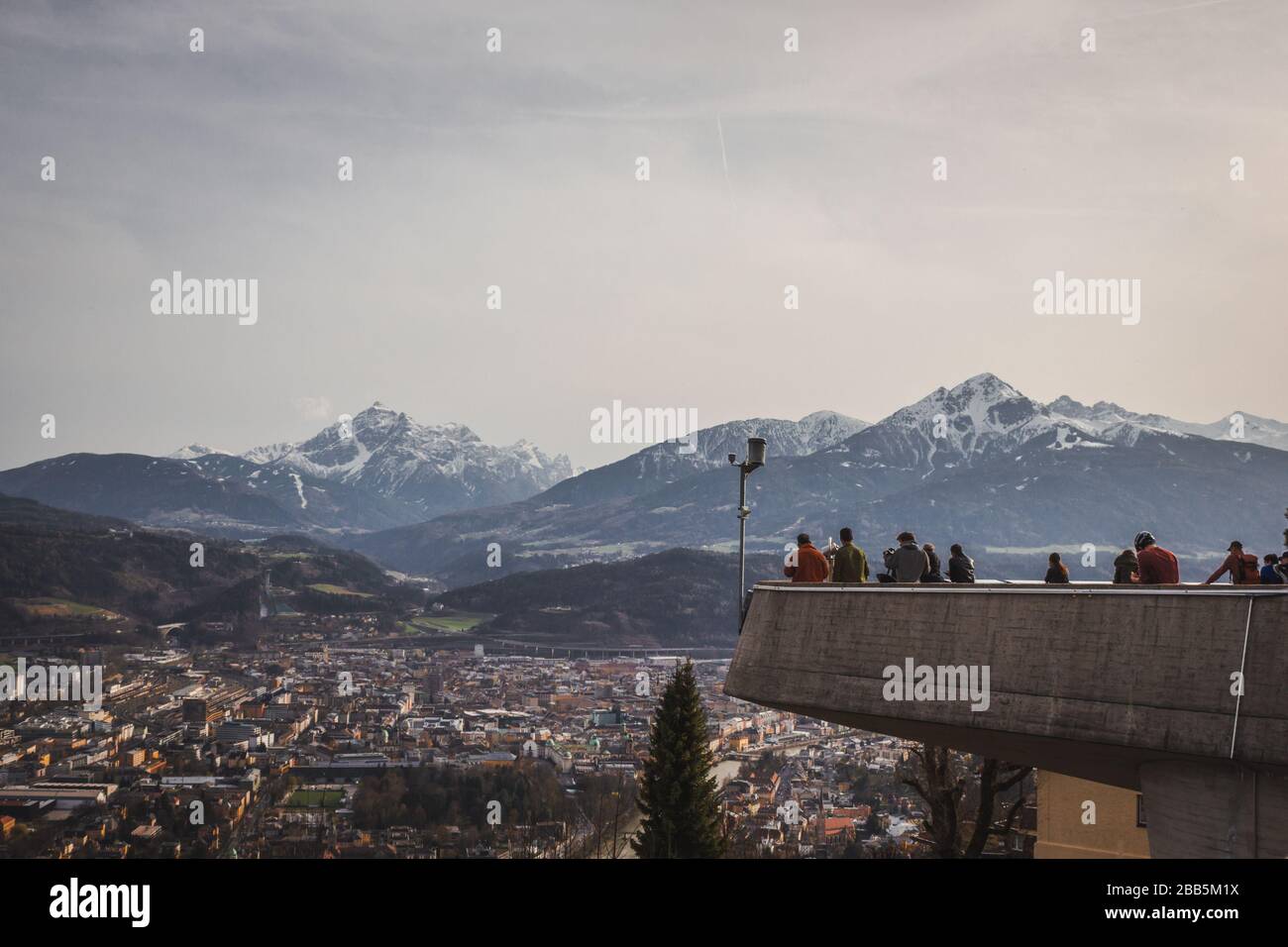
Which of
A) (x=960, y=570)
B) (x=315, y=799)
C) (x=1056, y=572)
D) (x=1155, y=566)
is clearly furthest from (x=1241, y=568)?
(x=315, y=799)

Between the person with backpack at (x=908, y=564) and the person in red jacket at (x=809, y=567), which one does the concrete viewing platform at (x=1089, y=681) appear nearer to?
the person with backpack at (x=908, y=564)

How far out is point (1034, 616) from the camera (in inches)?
573

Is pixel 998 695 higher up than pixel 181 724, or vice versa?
pixel 998 695

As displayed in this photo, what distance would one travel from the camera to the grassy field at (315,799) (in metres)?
90.9

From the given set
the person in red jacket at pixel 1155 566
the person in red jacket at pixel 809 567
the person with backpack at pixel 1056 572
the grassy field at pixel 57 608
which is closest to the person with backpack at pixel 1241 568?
the person in red jacket at pixel 1155 566

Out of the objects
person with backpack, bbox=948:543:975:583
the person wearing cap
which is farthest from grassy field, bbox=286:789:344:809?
the person wearing cap

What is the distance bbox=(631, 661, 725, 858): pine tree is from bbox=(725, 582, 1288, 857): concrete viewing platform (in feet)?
114

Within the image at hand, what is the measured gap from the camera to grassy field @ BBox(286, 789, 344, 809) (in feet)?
298

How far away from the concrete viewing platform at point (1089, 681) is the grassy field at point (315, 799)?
3165 inches
